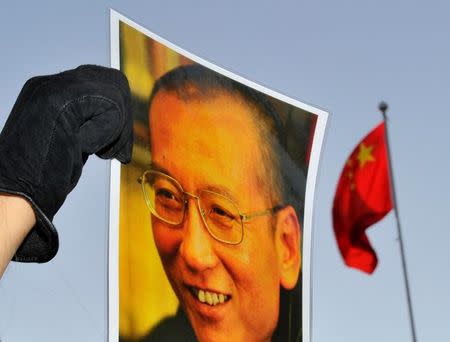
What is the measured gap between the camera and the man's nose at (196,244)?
1317cm

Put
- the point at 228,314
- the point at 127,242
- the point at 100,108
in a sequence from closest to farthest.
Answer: the point at 100,108 → the point at 127,242 → the point at 228,314

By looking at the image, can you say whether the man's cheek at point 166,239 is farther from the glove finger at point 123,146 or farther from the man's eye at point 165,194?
the glove finger at point 123,146

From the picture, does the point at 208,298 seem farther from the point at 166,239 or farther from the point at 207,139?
the point at 207,139

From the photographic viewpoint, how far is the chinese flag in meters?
15.1

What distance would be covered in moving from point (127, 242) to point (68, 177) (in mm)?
10568

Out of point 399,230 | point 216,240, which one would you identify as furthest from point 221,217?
point 399,230

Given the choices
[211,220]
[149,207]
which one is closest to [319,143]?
[211,220]

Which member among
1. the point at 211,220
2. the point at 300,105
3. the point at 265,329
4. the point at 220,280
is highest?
the point at 300,105

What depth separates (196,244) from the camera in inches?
524

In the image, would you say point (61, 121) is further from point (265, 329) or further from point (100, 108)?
point (265, 329)

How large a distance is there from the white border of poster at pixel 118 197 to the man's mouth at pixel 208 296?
1705 millimetres

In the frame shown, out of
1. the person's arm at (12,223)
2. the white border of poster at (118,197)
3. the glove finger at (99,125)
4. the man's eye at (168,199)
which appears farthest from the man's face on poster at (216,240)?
the person's arm at (12,223)

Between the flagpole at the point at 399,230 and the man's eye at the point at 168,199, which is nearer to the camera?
the flagpole at the point at 399,230

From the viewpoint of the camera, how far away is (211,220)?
13.7m
